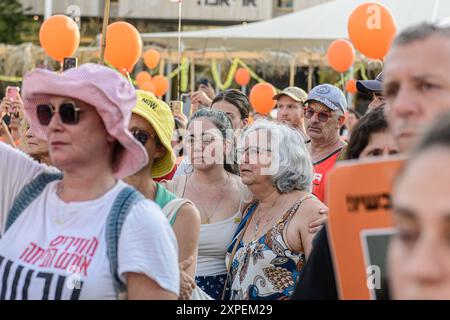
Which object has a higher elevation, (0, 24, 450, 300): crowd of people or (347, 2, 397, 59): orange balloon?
(347, 2, 397, 59): orange balloon

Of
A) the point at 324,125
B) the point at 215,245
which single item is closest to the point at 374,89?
the point at 324,125

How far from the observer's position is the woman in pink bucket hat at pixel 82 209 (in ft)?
8.38

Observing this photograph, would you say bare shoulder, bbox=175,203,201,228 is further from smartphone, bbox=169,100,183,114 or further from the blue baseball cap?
smartphone, bbox=169,100,183,114

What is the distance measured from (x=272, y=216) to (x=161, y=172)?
73 cm

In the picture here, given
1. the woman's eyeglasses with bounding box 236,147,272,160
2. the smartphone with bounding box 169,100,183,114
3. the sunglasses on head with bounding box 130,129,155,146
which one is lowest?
the sunglasses on head with bounding box 130,129,155,146

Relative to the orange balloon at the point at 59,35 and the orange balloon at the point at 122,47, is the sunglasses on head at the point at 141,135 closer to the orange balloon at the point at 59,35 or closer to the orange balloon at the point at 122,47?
the orange balloon at the point at 122,47

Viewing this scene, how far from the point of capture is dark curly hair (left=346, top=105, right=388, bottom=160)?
9.80 feet

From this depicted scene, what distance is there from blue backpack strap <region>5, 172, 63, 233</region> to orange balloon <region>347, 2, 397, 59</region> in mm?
5382

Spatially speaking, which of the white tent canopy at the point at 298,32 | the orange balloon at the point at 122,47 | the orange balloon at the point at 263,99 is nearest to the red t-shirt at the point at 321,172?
the orange balloon at the point at 122,47

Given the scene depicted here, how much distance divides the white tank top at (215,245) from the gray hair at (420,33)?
8.71 feet

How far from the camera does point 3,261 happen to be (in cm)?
262

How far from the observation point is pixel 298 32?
648 inches

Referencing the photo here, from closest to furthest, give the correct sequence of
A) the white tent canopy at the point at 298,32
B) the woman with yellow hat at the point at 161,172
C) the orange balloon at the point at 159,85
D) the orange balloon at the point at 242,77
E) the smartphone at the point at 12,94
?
1. the woman with yellow hat at the point at 161,172
2. the smartphone at the point at 12,94
3. the white tent canopy at the point at 298,32
4. the orange balloon at the point at 159,85
5. the orange balloon at the point at 242,77

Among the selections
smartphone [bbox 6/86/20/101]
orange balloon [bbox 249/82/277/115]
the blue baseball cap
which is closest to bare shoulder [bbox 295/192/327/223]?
the blue baseball cap
